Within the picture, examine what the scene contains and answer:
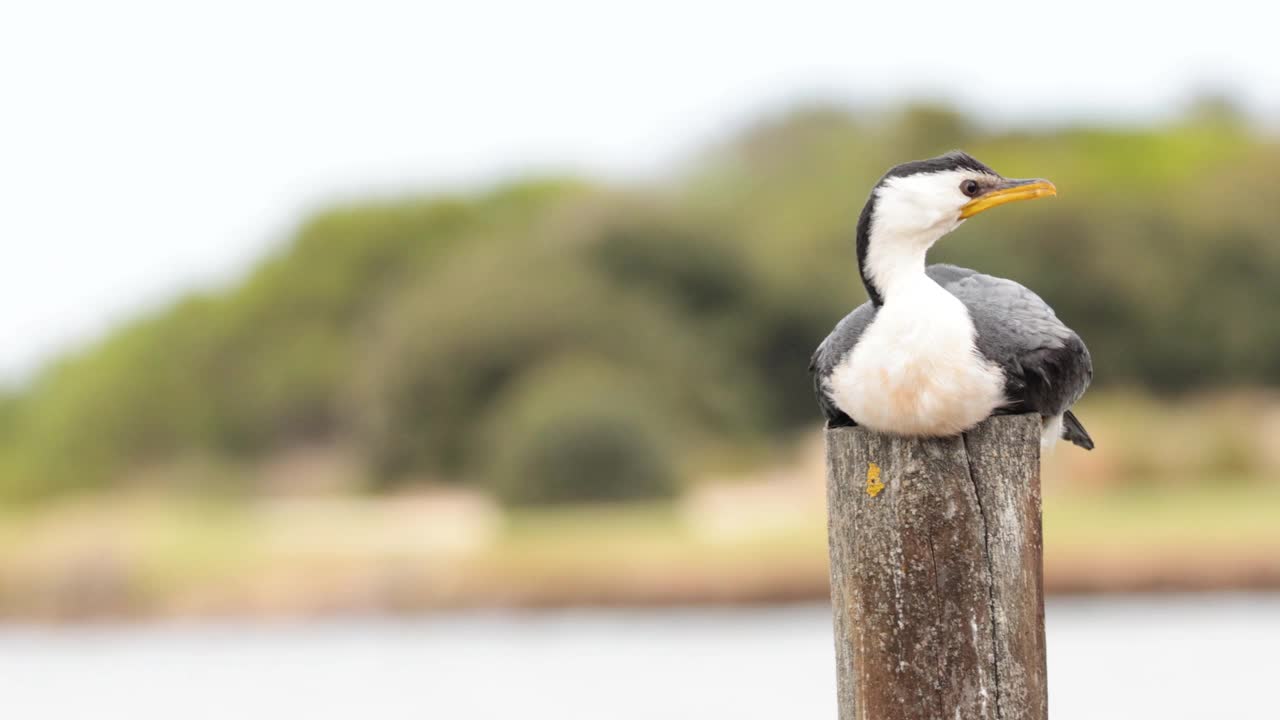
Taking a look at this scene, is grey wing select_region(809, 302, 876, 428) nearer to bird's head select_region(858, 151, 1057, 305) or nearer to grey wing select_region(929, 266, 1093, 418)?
bird's head select_region(858, 151, 1057, 305)

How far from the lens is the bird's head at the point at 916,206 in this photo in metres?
3.92

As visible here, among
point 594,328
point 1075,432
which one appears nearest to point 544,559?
point 594,328

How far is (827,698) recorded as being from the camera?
40.4 ft

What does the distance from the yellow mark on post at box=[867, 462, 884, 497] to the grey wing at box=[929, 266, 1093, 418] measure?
1.25 ft

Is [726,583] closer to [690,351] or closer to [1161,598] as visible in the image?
[1161,598]

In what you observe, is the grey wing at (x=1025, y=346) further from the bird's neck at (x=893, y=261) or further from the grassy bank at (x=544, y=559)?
the grassy bank at (x=544, y=559)

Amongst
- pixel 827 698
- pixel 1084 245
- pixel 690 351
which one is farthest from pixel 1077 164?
pixel 827 698

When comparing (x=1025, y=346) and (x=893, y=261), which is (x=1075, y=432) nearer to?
(x=1025, y=346)

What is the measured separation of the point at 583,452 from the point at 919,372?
15.0 meters

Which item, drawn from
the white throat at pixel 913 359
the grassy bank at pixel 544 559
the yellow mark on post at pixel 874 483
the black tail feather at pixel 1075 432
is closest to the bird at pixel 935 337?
the white throat at pixel 913 359

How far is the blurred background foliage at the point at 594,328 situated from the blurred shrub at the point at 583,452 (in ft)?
0.10

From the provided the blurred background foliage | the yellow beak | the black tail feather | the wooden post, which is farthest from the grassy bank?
the wooden post

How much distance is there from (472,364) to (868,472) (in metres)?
17.7

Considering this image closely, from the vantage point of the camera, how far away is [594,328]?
21344 mm
